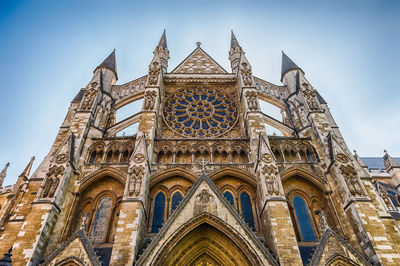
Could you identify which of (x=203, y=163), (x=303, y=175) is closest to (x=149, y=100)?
(x=203, y=163)

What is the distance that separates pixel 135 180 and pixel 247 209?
5495 mm

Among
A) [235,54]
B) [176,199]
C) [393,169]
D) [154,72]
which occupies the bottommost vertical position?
[176,199]

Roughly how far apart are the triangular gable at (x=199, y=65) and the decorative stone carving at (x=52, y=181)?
10.3 meters

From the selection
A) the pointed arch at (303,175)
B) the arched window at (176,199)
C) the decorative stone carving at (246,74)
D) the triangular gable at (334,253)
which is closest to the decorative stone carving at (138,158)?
the arched window at (176,199)

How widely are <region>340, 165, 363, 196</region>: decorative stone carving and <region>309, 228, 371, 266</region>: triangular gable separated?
8.17 ft

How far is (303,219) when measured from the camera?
40.7 ft

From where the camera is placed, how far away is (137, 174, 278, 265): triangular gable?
9539mm

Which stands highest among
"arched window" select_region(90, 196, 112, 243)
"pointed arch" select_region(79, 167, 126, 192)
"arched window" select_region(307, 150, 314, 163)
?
"arched window" select_region(307, 150, 314, 163)

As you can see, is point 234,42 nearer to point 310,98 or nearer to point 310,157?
point 310,98

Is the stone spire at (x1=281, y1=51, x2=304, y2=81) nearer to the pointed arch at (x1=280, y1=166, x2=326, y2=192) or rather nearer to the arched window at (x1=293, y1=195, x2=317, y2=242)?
the pointed arch at (x1=280, y1=166, x2=326, y2=192)

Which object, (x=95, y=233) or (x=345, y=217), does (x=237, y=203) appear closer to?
(x=345, y=217)

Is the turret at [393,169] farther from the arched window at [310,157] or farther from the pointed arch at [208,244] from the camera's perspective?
the pointed arch at [208,244]

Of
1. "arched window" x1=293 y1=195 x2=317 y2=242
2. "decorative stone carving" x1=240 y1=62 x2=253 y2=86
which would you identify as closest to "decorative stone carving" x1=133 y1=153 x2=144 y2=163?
"arched window" x1=293 y1=195 x2=317 y2=242

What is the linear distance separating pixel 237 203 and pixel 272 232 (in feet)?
8.95
